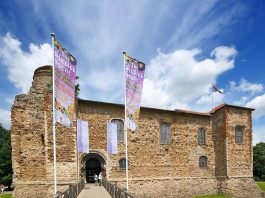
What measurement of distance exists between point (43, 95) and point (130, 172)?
9538mm

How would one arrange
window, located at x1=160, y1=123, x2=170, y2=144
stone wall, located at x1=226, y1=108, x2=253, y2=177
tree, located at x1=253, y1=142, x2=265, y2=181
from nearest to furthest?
window, located at x1=160, y1=123, x2=170, y2=144
stone wall, located at x1=226, y1=108, x2=253, y2=177
tree, located at x1=253, y1=142, x2=265, y2=181

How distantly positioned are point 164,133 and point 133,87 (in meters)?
10.6

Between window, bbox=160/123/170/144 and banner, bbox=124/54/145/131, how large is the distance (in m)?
9.64

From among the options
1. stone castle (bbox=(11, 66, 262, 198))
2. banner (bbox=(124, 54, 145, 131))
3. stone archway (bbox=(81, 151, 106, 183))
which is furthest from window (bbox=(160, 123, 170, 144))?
banner (bbox=(124, 54, 145, 131))

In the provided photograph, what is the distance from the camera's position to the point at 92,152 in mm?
21078

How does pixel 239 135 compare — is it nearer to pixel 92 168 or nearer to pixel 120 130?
pixel 120 130

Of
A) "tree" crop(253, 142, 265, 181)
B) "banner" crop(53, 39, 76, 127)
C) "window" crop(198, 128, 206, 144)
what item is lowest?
"tree" crop(253, 142, 265, 181)

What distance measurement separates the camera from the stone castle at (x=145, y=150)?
57.4 feet

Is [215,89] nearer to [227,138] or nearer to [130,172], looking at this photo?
[227,138]

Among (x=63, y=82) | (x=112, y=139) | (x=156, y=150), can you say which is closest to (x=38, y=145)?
(x=112, y=139)

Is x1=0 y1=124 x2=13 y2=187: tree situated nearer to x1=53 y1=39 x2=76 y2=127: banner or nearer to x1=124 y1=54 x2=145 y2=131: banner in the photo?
x1=124 y1=54 x2=145 y2=131: banner

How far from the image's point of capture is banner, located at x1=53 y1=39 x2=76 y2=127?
1162cm

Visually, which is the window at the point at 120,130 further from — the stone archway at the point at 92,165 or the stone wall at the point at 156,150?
the stone archway at the point at 92,165

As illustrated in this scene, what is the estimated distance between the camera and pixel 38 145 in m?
17.9
